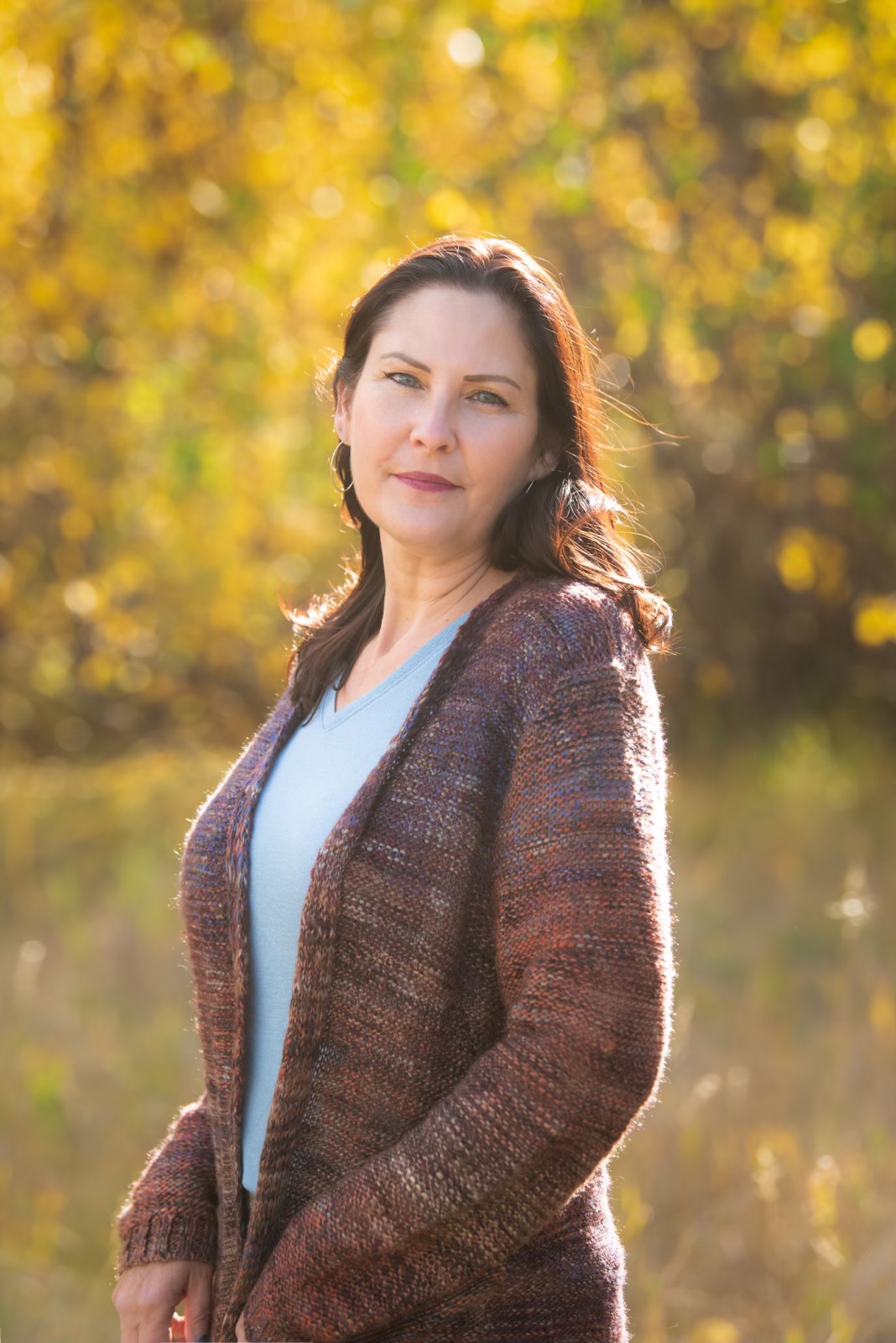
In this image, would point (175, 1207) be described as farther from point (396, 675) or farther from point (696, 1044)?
point (696, 1044)

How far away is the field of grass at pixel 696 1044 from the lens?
301cm

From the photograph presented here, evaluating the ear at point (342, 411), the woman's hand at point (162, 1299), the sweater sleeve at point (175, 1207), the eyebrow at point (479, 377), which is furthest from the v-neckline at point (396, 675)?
the woman's hand at point (162, 1299)

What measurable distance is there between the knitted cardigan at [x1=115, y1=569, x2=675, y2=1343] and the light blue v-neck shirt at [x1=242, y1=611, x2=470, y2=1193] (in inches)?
1.0

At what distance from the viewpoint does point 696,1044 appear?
13.5 ft

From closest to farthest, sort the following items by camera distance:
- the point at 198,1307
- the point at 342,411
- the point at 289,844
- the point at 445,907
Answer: the point at 445,907 → the point at 289,844 → the point at 198,1307 → the point at 342,411

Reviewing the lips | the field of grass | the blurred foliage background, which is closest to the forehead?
the lips

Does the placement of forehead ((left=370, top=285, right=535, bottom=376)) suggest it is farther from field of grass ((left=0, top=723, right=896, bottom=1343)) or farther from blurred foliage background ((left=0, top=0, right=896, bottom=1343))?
blurred foliage background ((left=0, top=0, right=896, bottom=1343))

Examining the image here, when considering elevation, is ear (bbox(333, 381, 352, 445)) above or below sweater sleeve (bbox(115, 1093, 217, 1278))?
above

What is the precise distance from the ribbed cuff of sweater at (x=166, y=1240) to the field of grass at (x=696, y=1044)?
1.09 feet

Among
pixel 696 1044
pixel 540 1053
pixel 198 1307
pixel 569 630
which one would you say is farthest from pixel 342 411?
pixel 696 1044

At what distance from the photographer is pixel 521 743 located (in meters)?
1.35

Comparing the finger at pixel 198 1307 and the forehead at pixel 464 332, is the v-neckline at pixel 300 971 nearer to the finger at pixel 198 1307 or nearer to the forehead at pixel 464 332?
the finger at pixel 198 1307

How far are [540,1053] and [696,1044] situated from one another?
302 centimetres

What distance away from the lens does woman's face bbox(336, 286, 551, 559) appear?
1.57 m
